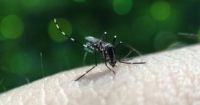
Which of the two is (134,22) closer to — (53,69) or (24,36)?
(53,69)

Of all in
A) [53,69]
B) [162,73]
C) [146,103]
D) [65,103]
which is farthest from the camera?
[53,69]

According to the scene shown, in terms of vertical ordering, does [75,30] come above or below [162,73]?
above

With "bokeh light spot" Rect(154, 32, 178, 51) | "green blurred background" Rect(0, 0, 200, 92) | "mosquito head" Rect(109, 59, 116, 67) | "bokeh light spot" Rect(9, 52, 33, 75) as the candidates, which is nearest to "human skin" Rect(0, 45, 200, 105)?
"mosquito head" Rect(109, 59, 116, 67)

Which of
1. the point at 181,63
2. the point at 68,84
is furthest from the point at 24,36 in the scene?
the point at 181,63

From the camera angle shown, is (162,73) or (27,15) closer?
(162,73)

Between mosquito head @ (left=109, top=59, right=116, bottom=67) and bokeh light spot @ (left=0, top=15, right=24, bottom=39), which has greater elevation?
bokeh light spot @ (left=0, top=15, right=24, bottom=39)

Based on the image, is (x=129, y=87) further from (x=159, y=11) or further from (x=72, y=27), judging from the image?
(x=159, y=11)

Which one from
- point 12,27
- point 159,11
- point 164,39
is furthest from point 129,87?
point 159,11

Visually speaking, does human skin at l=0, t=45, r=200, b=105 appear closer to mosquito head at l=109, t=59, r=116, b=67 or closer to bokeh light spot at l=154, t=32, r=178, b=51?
mosquito head at l=109, t=59, r=116, b=67

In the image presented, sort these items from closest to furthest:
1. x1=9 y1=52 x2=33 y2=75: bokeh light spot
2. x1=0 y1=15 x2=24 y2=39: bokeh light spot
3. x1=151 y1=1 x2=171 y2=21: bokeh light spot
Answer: x1=9 y1=52 x2=33 y2=75: bokeh light spot < x1=0 y1=15 x2=24 y2=39: bokeh light spot < x1=151 y1=1 x2=171 y2=21: bokeh light spot
